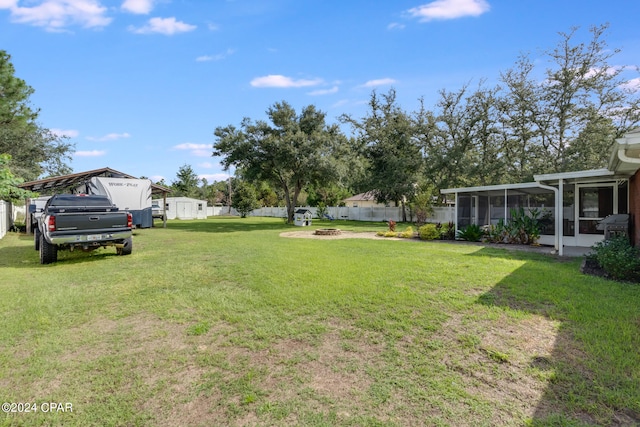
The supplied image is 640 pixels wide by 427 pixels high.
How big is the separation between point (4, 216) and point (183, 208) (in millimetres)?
19441

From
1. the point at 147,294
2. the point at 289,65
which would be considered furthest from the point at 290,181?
the point at 147,294

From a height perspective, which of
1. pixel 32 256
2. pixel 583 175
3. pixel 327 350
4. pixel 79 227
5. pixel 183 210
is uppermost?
pixel 583 175

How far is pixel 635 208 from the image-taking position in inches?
303

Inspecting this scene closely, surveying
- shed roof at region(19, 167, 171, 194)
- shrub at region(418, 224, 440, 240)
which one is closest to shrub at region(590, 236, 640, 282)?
shrub at region(418, 224, 440, 240)

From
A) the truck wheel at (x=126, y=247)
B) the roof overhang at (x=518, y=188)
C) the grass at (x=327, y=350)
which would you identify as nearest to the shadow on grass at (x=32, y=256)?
the truck wheel at (x=126, y=247)

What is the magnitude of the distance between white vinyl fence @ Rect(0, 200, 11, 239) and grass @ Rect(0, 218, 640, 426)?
1155cm

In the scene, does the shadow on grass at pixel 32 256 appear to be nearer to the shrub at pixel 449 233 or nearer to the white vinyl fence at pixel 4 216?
the white vinyl fence at pixel 4 216

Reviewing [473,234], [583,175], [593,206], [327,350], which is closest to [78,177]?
[327,350]

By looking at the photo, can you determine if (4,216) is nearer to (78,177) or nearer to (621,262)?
(78,177)

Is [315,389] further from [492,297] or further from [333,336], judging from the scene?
[492,297]

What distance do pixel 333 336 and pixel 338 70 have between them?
13029mm

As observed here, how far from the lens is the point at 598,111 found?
20984 mm

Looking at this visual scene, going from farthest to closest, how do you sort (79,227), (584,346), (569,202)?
(569,202) < (79,227) < (584,346)

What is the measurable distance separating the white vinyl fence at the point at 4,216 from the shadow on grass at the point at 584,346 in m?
18.7
